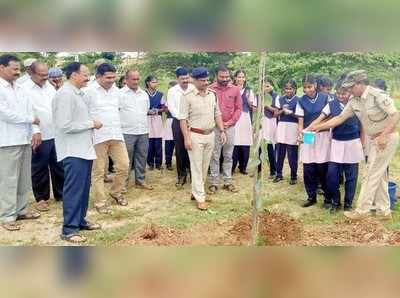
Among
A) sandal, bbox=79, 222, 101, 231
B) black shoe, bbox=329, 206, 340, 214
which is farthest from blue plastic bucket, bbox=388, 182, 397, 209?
sandal, bbox=79, 222, 101, 231

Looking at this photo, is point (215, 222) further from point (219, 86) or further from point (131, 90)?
point (131, 90)

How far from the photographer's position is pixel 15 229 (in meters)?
2.92

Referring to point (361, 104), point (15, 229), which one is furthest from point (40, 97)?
point (361, 104)

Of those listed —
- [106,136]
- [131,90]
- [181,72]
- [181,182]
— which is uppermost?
[181,72]

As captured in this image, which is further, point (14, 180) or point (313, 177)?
point (313, 177)

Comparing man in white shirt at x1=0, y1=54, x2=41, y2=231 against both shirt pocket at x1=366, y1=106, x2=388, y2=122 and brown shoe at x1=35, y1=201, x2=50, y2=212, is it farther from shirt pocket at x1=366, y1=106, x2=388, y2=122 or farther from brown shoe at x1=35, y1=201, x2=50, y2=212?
shirt pocket at x1=366, y1=106, x2=388, y2=122

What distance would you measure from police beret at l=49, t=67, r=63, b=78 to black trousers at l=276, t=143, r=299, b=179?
52.5 inches

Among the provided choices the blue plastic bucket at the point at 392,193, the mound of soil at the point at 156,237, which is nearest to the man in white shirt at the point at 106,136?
the mound of soil at the point at 156,237

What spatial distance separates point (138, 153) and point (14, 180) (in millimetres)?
735

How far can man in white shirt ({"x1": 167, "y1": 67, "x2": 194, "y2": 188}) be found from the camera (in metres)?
2.90

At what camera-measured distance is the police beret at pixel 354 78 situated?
9.35ft

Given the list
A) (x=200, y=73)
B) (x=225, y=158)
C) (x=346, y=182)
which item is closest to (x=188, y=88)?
(x=200, y=73)

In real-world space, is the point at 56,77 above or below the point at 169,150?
above

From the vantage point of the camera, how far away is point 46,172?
3.00 meters
